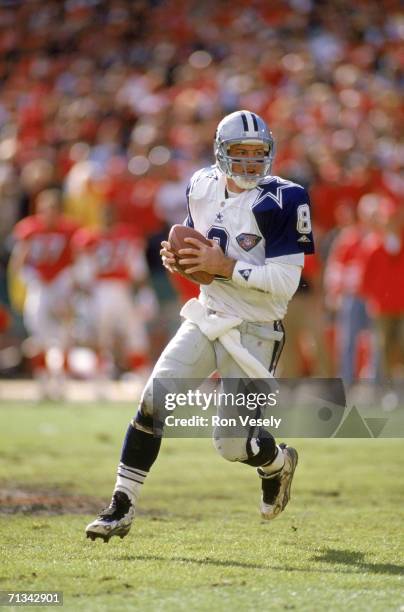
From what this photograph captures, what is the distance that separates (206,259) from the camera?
5023 millimetres

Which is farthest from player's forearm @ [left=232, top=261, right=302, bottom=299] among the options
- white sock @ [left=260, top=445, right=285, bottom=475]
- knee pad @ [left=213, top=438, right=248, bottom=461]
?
white sock @ [left=260, top=445, right=285, bottom=475]

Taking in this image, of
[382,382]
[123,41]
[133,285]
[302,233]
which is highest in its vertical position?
[123,41]

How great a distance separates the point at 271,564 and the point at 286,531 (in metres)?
0.86

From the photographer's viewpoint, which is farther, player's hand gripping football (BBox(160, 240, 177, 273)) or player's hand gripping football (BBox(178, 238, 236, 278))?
player's hand gripping football (BBox(160, 240, 177, 273))

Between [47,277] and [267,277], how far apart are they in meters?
7.72

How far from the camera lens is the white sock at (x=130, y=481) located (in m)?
5.09

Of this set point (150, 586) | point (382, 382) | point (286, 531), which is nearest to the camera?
point (150, 586)

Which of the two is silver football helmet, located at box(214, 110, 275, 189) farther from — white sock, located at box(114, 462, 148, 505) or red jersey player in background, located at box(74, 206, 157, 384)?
red jersey player in background, located at box(74, 206, 157, 384)

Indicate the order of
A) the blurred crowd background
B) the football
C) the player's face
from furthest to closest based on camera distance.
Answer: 1. the blurred crowd background
2. the player's face
3. the football

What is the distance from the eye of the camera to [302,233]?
16.8ft

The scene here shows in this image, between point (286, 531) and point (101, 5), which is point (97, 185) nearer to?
point (101, 5)

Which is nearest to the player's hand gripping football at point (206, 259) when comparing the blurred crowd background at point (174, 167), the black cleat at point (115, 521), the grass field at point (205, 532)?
the black cleat at point (115, 521)

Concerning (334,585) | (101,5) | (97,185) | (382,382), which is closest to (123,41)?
(101,5)

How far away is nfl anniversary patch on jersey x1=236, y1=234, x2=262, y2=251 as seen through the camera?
17.1ft
